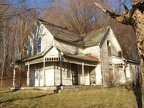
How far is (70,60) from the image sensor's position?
56.4 feet

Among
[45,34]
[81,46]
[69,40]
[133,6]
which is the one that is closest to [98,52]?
[81,46]

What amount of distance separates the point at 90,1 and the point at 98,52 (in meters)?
16.0

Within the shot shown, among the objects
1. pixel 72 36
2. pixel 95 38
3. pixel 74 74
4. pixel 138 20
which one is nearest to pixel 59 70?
pixel 74 74

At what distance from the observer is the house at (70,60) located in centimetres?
1853

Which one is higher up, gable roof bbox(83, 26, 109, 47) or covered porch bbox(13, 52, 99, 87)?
gable roof bbox(83, 26, 109, 47)

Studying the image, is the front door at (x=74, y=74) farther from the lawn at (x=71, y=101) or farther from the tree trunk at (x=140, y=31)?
the tree trunk at (x=140, y=31)

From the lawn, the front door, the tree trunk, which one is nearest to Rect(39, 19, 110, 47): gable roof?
→ the front door

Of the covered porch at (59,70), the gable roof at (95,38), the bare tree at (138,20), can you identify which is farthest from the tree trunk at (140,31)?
the gable roof at (95,38)

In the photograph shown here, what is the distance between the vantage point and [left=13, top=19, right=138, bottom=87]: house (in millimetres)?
18531

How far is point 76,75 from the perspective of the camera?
20.4 meters

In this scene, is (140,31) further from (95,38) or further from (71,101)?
(95,38)

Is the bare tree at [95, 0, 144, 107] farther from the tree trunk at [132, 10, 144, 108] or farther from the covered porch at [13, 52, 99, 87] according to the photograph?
the covered porch at [13, 52, 99, 87]

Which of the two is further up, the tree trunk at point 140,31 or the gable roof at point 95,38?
the gable roof at point 95,38

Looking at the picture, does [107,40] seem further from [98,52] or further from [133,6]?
[133,6]
